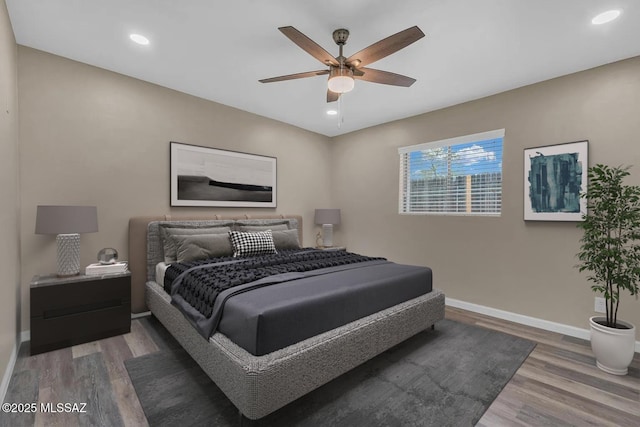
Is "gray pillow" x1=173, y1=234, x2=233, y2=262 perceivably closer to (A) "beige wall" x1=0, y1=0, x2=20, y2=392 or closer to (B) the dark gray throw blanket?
(B) the dark gray throw blanket

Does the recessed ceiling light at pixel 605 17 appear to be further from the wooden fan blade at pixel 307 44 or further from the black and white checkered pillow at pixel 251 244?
the black and white checkered pillow at pixel 251 244

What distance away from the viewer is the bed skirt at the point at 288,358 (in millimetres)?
1590

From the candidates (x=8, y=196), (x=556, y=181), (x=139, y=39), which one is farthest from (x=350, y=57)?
(x=8, y=196)

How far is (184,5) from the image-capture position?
212cm

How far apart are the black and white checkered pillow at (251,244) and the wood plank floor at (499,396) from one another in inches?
46.9

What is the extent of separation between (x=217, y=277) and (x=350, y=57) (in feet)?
6.61

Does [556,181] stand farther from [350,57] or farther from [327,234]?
[327,234]

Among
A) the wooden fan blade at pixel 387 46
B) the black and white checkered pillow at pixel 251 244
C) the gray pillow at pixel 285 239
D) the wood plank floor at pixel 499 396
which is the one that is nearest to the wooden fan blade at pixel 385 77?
the wooden fan blade at pixel 387 46

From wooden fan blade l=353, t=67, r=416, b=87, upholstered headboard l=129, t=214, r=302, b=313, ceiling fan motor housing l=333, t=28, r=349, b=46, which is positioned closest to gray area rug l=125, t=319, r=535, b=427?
upholstered headboard l=129, t=214, r=302, b=313

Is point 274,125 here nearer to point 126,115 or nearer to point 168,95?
point 168,95

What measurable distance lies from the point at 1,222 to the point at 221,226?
2049mm

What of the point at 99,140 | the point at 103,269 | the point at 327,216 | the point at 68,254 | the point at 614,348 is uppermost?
the point at 99,140

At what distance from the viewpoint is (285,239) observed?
3984 millimetres

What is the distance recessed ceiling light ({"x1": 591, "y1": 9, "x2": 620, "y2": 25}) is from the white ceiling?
0.04m
